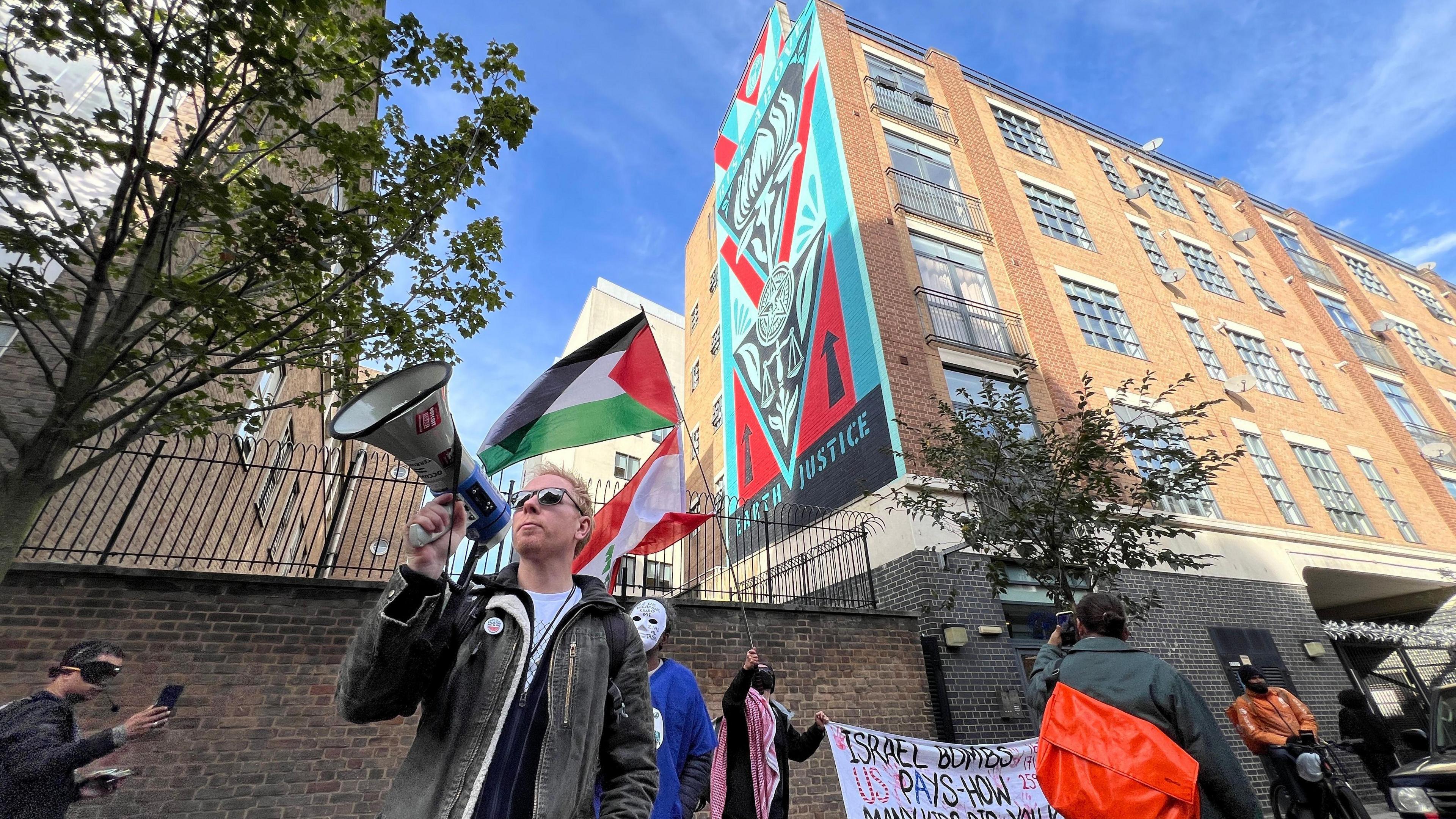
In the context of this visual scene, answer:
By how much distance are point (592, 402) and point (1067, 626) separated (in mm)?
3987

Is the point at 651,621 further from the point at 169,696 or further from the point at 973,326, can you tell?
the point at 973,326

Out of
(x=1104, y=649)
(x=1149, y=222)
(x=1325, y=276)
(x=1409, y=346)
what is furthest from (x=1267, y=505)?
(x=1409, y=346)

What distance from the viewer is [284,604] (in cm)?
602

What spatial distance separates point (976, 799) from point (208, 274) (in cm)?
903

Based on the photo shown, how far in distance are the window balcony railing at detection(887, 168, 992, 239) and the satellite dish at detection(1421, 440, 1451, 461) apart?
17.0 m

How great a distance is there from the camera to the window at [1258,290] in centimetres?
2214

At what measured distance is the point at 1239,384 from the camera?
56.7 feet

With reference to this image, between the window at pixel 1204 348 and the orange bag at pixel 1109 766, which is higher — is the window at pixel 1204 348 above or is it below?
above

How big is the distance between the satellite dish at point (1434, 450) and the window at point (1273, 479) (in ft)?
28.9

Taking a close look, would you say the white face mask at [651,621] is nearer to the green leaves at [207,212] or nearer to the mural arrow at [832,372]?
the green leaves at [207,212]

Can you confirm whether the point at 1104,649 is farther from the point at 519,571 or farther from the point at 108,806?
the point at 108,806

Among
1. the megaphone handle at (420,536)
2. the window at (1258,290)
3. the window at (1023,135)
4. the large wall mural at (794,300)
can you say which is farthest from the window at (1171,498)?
the megaphone handle at (420,536)

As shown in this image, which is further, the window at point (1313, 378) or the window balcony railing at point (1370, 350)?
the window balcony railing at point (1370, 350)

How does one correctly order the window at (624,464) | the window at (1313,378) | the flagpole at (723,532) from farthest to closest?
the window at (624,464) < the window at (1313,378) < the flagpole at (723,532)
